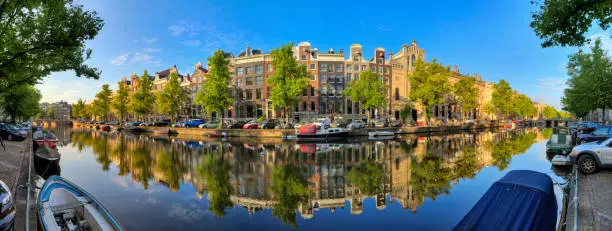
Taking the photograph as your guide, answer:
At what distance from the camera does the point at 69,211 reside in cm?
641

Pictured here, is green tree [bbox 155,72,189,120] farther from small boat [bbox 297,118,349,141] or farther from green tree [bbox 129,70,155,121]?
small boat [bbox 297,118,349,141]

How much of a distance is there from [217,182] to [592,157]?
17.4m

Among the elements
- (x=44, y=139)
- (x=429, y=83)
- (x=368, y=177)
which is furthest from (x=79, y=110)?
(x=368, y=177)

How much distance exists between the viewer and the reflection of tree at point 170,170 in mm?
12645

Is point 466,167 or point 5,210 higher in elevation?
point 5,210

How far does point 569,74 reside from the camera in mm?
33844

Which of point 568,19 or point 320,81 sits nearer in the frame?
point 568,19

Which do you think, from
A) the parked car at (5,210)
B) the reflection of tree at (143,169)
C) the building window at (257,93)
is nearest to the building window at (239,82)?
the building window at (257,93)

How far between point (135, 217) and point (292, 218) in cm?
518

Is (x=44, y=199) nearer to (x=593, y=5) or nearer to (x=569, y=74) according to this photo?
(x=593, y=5)

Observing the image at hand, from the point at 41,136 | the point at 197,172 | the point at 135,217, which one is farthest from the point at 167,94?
the point at 135,217

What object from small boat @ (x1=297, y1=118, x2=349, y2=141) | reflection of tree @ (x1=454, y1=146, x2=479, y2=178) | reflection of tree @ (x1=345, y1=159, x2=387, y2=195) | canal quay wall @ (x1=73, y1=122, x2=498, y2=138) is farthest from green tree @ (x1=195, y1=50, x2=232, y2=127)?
reflection of tree @ (x1=454, y1=146, x2=479, y2=178)

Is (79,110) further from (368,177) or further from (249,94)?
(368,177)

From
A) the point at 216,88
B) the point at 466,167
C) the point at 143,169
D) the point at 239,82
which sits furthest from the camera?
the point at 239,82
